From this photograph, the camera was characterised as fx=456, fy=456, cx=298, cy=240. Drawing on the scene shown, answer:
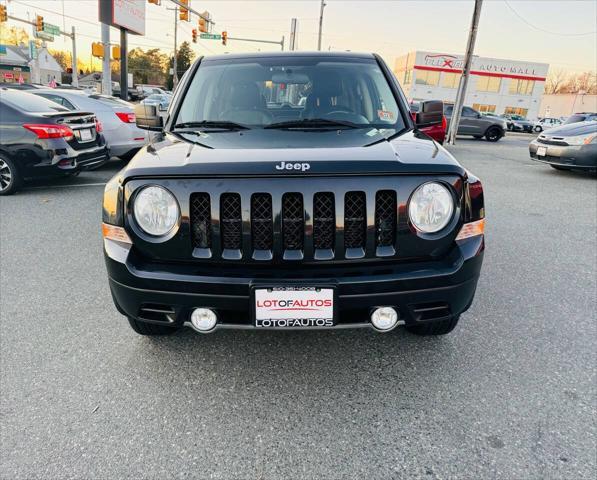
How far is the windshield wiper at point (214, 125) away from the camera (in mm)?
2888

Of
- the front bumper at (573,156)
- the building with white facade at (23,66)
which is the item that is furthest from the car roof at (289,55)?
the building with white facade at (23,66)

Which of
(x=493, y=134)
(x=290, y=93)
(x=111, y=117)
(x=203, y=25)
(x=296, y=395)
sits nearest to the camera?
(x=296, y=395)

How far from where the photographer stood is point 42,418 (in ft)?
7.04

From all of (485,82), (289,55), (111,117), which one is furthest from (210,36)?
(485,82)

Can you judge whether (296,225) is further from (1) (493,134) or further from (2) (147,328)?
(1) (493,134)

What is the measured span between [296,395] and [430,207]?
45.4 inches

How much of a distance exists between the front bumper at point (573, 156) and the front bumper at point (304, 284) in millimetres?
8848

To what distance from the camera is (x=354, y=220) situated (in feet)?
6.84

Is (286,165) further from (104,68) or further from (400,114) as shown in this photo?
(104,68)

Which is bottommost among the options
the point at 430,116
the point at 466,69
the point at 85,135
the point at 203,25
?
the point at 85,135

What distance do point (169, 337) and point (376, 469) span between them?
5.01 ft

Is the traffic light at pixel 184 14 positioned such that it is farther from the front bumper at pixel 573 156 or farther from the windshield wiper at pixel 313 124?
the windshield wiper at pixel 313 124

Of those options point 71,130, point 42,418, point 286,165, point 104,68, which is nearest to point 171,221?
point 286,165

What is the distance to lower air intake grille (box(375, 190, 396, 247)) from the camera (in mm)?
2082
